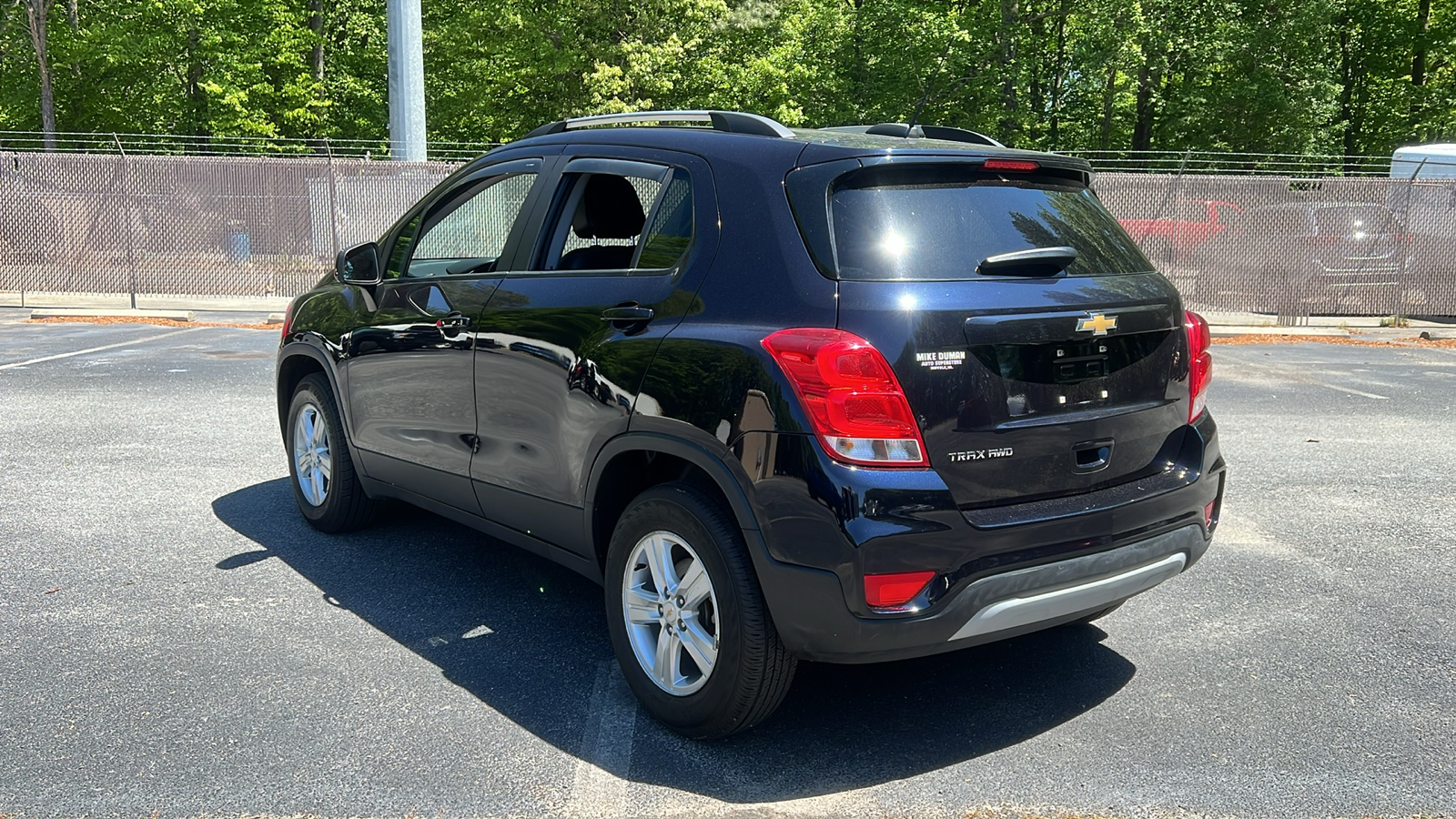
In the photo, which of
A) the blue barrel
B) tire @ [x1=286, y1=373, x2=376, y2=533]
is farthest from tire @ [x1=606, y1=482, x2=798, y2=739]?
the blue barrel

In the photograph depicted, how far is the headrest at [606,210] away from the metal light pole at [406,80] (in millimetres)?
13459

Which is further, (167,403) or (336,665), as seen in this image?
(167,403)

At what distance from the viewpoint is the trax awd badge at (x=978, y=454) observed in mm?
3166

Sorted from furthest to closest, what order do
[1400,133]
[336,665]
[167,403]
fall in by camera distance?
[1400,133] → [167,403] → [336,665]

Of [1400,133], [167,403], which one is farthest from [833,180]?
[1400,133]

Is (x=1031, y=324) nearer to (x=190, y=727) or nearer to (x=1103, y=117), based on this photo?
(x=190, y=727)

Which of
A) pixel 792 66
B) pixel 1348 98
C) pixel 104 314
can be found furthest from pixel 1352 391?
pixel 1348 98

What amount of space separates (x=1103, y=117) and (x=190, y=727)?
38.7m

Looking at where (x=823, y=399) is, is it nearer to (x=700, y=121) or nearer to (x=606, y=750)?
(x=606, y=750)

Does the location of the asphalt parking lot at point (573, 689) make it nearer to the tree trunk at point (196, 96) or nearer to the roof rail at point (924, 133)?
the roof rail at point (924, 133)

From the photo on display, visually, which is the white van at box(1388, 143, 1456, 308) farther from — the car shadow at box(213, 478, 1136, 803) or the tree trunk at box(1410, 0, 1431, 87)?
the tree trunk at box(1410, 0, 1431, 87)

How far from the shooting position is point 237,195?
1886 centimetres

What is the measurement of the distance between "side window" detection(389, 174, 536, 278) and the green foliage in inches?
1035

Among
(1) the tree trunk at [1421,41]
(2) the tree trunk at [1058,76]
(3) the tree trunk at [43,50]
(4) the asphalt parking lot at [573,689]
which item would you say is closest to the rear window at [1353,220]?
(4) the asphalt parking lot at [573,689]
